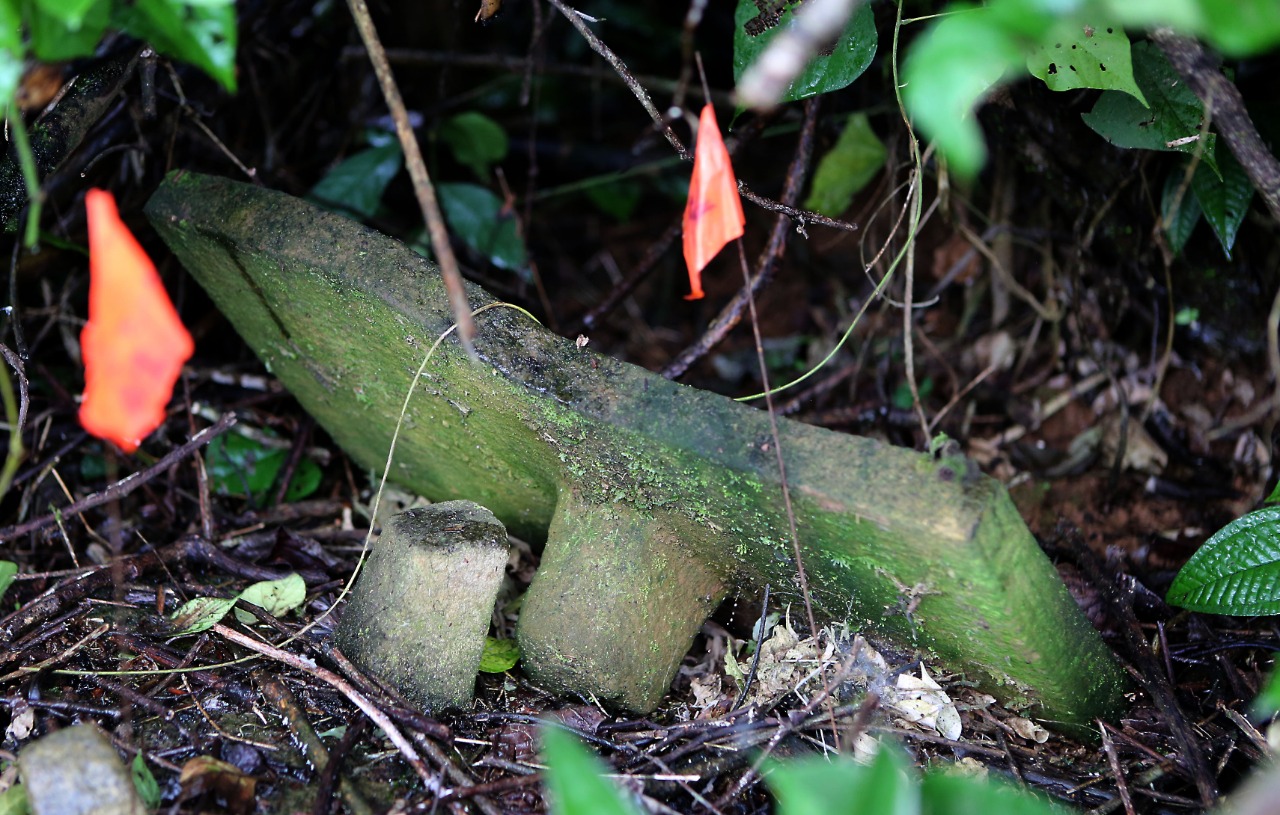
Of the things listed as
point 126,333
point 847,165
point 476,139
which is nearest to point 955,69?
point 126,333

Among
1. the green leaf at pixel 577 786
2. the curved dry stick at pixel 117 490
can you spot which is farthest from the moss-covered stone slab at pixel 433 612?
the green leaf at pixel 577 786

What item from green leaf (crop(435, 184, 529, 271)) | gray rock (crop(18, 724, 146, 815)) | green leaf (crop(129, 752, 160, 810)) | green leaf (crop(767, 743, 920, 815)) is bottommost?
green leaf (crop(129, 752, 160, 810))

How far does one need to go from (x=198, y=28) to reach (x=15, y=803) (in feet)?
3.27

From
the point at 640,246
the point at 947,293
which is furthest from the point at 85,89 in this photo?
the point at 947,293

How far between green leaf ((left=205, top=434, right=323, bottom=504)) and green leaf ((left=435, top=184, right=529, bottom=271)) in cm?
72

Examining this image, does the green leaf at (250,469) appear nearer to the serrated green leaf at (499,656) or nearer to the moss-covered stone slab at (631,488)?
the moss-covered stone slab at (631,488)

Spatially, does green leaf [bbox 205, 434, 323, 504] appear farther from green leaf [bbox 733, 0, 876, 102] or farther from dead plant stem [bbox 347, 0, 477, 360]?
green leaf [bbox 733, 0, 876, 102]

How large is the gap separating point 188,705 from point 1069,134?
2012 mm

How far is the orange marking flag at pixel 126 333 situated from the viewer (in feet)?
3.76

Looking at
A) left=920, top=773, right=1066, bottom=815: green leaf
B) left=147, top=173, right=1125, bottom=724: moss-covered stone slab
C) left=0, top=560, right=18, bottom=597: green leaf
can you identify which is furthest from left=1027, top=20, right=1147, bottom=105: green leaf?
left=0, top=560, right=18, bottom=597: green leaf

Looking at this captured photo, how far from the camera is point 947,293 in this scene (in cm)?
289

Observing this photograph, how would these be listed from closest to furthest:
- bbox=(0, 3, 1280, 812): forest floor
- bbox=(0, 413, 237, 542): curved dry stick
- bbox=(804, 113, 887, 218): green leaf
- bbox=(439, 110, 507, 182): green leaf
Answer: bbox=(0, 3, 1280, 812): forest floor < bbox=(0, 413, 237, 542): curved dry stick < bbox=(804, 113, 887, 218): green leaf < bbox=(439, 110, 507, 182): green leaf

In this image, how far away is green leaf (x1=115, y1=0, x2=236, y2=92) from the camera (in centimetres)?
112

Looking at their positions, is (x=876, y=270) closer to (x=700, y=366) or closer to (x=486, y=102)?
(x=700, y=366)
